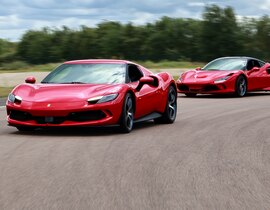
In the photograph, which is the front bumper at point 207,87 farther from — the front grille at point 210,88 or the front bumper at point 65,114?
the front bumper at point 65,114

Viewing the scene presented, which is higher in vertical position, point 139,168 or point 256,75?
point 139,168

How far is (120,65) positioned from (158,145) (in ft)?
8.25

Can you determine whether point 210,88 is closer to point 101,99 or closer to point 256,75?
point 256,75

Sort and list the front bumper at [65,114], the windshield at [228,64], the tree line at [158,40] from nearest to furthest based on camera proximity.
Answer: the front bumper at [65,114] < the windshield at [228,64] < the tree line at [158,40]

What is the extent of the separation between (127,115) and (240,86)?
425 inches

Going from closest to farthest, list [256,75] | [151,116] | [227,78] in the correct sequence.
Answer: [151,116], [227,78], [256,75]

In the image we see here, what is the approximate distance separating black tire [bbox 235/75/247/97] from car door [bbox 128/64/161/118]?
29.5 ft

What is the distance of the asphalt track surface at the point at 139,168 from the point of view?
587 centimetres

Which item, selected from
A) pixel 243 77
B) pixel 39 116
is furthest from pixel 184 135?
pixel 243 77

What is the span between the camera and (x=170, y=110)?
41.9ft

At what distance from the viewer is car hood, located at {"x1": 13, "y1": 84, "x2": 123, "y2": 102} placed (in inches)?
406

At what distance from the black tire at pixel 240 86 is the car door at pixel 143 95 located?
899cm

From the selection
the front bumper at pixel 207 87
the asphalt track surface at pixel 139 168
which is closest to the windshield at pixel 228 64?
the front bumper at pixel 207 87

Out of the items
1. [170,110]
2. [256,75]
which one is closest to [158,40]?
[256,75]
